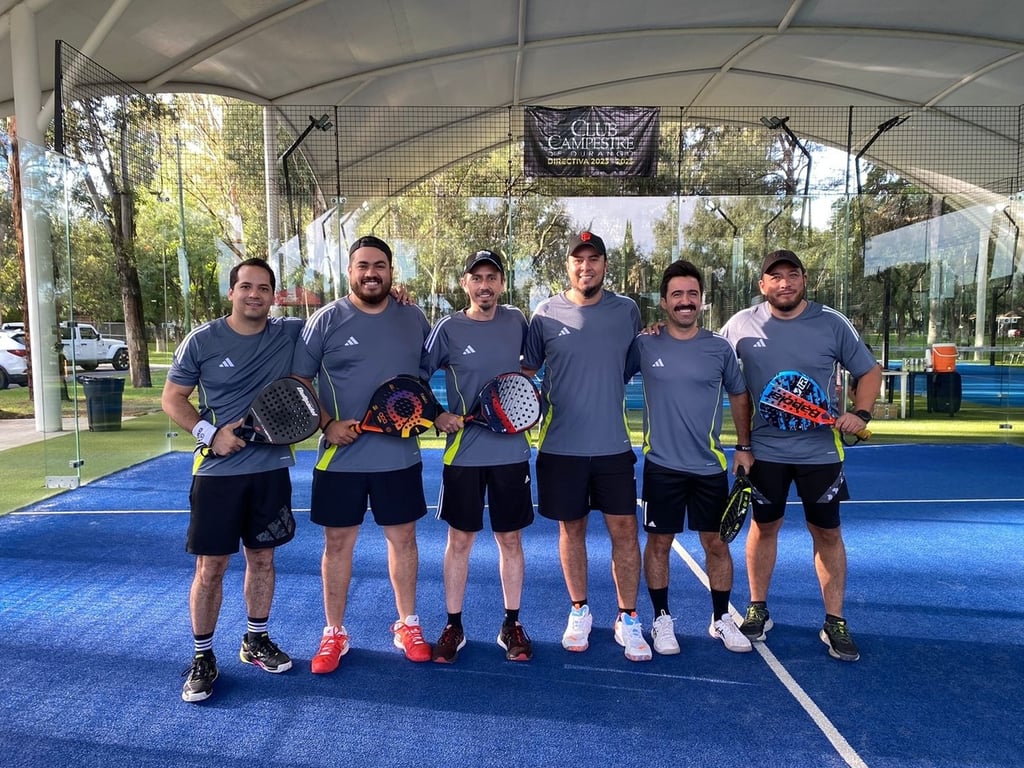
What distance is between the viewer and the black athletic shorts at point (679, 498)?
3043 millimetres

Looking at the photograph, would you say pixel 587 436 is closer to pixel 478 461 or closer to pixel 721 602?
pixel 478 461

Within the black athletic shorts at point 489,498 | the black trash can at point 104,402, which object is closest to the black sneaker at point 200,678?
the black athletic shorts at point 489,498

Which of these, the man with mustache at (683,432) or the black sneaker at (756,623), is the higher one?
the man with mustache at (683,432)

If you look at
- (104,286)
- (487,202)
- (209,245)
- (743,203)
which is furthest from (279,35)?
(743,203)

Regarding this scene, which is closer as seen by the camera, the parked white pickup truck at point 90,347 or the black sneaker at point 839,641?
the black sneaker at point 839,641

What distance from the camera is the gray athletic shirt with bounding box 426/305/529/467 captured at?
3.02 metres

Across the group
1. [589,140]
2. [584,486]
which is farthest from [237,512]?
[589,140]

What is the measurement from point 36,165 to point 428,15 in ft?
17.8

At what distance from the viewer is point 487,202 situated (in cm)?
924

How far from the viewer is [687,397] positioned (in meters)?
3.01

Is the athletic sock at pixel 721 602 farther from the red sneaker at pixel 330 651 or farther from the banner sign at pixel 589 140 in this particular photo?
the banner sign at pixel 589 140

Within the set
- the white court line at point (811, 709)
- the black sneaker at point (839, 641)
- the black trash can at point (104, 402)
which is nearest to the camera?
the white court line at point (811, 709)

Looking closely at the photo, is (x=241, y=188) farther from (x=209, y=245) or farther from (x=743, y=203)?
(x=743, y=203)

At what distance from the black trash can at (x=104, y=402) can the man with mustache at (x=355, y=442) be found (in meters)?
6.78
